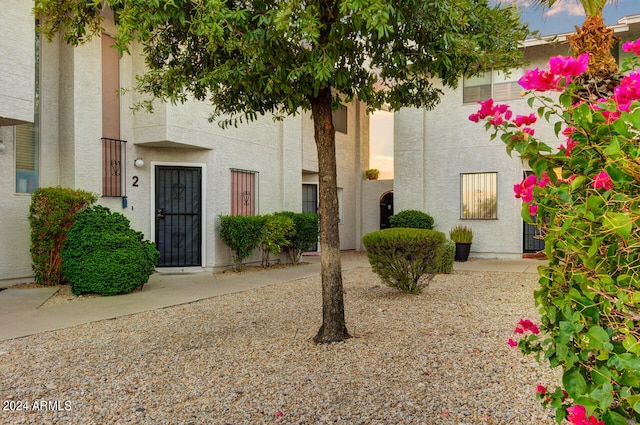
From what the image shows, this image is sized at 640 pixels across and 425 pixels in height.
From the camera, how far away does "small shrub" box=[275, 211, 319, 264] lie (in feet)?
39.1

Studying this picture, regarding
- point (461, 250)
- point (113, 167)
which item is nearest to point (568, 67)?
point (113, 167)

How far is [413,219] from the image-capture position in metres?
13.2

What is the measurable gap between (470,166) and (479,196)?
0.93m

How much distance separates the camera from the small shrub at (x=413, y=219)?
43.0 ft

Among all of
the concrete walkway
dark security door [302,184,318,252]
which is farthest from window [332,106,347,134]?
the concrete walkway

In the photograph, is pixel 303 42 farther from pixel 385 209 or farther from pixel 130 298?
pixel 385 209

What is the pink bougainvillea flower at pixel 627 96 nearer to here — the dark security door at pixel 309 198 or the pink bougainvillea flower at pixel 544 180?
the pink bougainvillea flower at pixel 544 180

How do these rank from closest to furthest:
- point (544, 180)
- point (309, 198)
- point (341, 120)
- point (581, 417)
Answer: point (581, 417), point (544, 180), point (309, 198), point (341, 120)

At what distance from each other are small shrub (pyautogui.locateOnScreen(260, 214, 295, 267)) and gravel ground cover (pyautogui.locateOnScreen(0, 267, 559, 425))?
427cm

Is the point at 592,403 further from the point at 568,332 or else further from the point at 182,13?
the point at 182,13

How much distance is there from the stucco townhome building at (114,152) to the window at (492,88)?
19.7 feet

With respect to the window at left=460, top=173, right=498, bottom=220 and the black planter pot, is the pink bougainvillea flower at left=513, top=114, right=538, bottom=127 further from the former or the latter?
the window at left=460, top=173, right=498, bottom=220

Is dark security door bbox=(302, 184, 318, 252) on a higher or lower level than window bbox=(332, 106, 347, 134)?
lower

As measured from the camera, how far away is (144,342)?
15.8 ft
